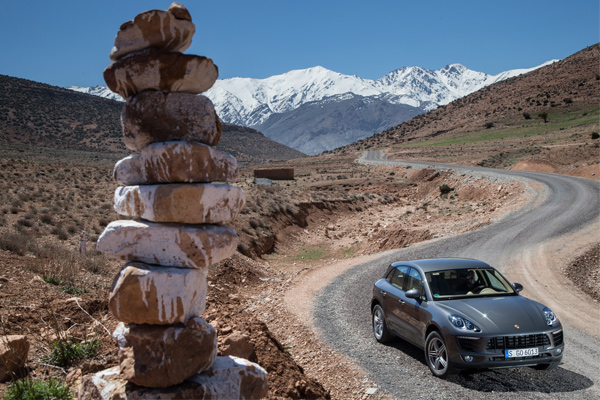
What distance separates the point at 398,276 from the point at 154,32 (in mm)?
6415

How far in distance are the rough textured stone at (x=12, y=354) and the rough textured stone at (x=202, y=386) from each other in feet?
5.31

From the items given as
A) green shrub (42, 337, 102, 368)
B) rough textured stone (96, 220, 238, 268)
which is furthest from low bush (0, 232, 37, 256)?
rough textured stone (96, 220, 238, 268)

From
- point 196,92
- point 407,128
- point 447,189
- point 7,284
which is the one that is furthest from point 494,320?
point 407,128

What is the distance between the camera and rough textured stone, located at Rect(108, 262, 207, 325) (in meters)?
4.85

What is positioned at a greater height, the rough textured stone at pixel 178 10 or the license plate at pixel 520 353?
the rough textured stone at pixel 178 10

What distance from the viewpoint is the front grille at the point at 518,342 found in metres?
7.07

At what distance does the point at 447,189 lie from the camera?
126 feet

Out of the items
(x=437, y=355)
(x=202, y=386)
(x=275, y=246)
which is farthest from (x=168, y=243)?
(x=275, y=246)

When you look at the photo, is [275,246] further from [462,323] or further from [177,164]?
[177,164]

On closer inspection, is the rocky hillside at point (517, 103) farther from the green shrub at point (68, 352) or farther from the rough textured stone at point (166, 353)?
the rough textured stone at point (166, 353)

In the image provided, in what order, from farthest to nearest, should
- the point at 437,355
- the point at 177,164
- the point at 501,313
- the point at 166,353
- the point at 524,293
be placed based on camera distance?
the point at 524,293, the point at 437,355, the point at 501,313, the point at 177,164, the point at 166,353

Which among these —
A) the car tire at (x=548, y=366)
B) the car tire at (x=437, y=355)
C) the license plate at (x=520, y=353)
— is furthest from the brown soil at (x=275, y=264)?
the car tire at (x=548, y=366)

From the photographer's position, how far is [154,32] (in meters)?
5.16

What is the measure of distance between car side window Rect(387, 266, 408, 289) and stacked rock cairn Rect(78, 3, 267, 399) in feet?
14.9
